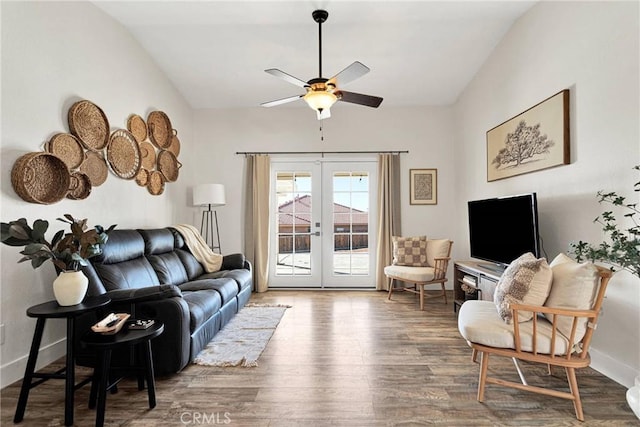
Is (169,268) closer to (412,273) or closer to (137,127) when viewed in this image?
(137,127)

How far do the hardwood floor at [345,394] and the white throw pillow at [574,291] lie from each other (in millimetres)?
499

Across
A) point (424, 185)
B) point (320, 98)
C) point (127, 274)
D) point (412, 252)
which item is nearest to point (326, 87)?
point (320, 98)

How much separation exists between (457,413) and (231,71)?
437cm

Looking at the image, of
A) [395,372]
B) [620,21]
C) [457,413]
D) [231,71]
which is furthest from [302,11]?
[457,413]

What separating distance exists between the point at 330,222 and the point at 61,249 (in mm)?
3698

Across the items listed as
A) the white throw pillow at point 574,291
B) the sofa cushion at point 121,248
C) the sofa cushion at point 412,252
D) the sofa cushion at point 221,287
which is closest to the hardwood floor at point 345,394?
the white throw pillow at point 574,291

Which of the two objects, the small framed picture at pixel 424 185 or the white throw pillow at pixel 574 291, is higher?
the small framed picture at pixel 424 185

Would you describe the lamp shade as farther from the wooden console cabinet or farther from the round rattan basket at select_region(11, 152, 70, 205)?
the wooden console cabinet

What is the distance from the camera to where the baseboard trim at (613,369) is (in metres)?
2.24

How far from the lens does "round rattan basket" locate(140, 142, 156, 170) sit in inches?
158

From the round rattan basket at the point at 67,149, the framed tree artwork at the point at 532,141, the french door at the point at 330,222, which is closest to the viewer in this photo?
the round rattan basket at the point at 67,149

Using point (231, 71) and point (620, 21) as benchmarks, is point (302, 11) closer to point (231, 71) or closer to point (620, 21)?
point (231, 71)

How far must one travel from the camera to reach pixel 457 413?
1.97 metres

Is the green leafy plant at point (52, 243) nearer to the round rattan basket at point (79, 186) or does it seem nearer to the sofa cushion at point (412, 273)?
the round rattan basket at point (79, 186)
